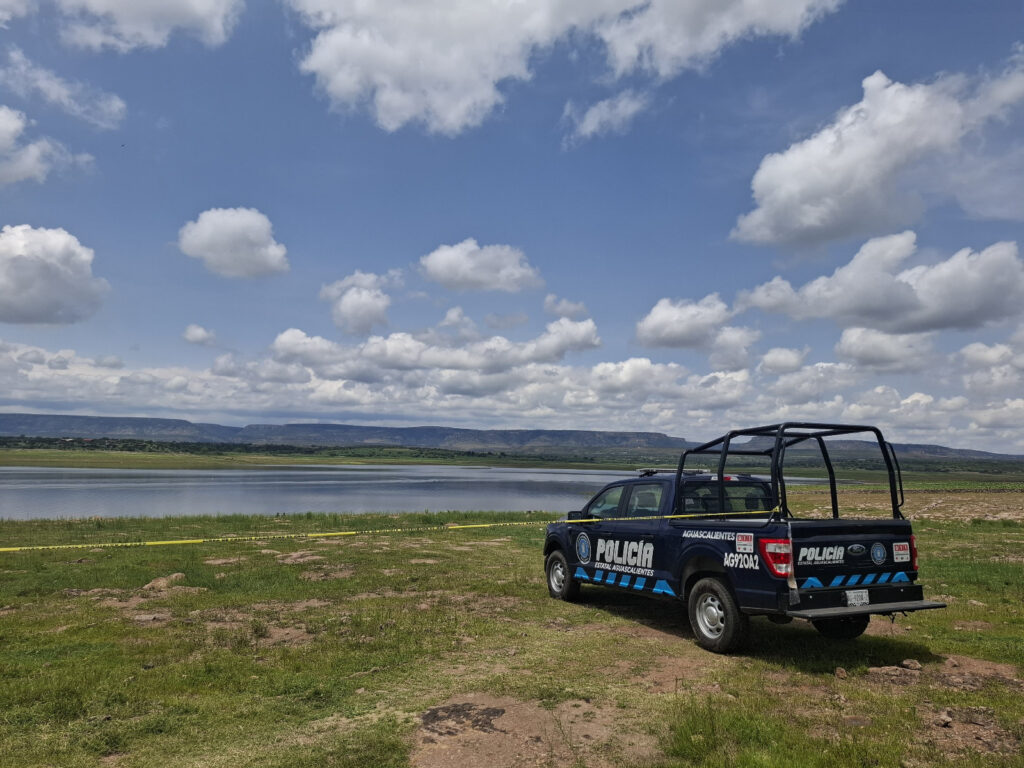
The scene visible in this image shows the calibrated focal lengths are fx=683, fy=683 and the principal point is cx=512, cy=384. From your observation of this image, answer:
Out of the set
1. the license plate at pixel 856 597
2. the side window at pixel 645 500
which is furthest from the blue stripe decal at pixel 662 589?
the license plate at pixel 856 597

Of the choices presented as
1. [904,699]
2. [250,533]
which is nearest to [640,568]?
[904,699]

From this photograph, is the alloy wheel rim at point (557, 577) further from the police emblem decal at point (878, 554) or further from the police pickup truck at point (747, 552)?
the police emblem decal at point (878, 554)

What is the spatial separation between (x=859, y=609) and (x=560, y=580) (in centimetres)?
520

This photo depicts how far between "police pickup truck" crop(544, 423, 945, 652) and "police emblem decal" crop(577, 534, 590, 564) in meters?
0.06

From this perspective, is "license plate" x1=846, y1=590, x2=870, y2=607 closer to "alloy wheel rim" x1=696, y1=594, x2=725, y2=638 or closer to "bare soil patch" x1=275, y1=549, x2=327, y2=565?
"alloy wheel rim" x1=696, y1=594, x2=725, y2=638

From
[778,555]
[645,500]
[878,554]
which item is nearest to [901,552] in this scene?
[878,554]

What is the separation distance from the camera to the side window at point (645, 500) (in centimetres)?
991

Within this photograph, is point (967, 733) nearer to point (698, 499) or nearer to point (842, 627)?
point (842, 627)

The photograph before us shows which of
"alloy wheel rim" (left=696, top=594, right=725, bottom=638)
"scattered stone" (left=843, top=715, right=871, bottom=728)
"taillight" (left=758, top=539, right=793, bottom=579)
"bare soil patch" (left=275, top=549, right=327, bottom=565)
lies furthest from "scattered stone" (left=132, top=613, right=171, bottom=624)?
"scattered stone" (left=843, top=715, right=871, bottom=728)

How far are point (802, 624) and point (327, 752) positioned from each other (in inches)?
298

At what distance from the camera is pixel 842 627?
29.5ft

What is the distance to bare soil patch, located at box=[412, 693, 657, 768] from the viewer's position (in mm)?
5117

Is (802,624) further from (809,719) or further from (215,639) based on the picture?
(215,639)

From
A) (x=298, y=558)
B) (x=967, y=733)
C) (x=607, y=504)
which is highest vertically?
(x=607, y=504)
